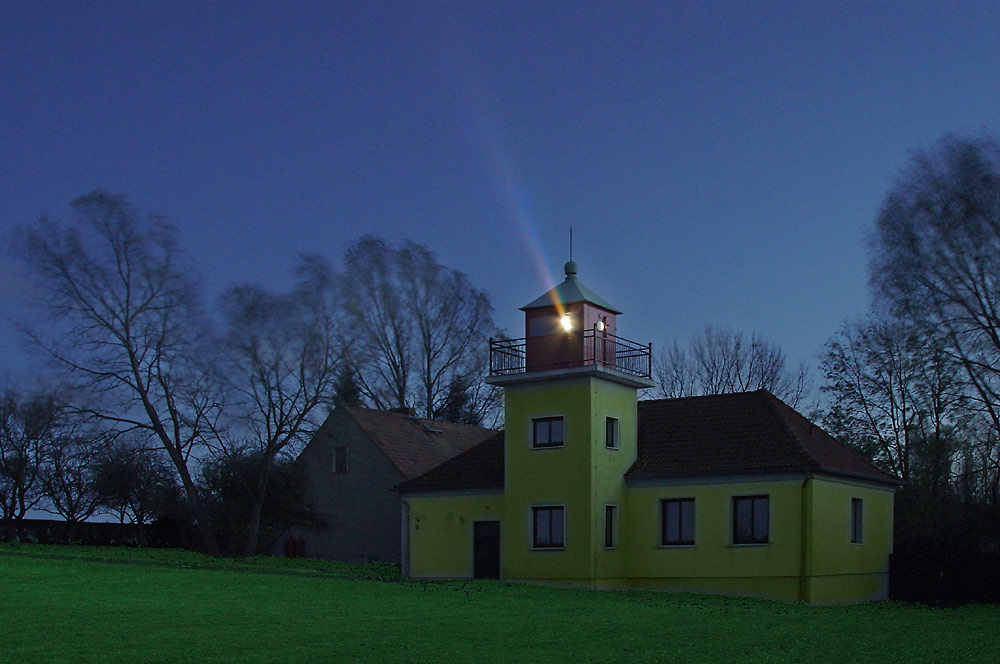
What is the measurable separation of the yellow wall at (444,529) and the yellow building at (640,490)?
4cm

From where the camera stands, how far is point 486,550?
1201 inches

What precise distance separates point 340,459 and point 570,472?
14687 millimetres

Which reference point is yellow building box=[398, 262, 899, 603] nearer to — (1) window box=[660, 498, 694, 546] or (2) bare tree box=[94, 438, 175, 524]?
(1) window box=[660, 498, 694, 546]

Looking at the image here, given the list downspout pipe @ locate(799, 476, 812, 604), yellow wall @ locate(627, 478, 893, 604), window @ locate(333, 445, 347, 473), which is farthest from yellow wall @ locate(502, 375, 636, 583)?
window @ locate(333, 445, 347, 473)

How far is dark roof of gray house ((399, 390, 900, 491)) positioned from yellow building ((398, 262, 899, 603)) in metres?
0.05

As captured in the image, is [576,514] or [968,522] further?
[968,522]

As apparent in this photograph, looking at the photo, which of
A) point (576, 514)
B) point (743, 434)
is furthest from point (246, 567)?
point (743, 434)

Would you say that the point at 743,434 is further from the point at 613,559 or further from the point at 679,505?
the point at 613,559

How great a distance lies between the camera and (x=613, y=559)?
28656 millimetres

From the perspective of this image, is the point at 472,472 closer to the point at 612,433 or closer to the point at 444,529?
the point at 444,529

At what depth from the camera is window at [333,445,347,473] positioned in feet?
134

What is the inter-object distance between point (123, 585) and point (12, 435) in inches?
1064

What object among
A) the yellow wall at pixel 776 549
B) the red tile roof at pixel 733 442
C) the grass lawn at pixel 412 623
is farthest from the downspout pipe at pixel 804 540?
the grass lawn at pixel 412 623

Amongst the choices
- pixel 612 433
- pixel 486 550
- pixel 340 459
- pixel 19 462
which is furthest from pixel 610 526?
pixel 19 462
